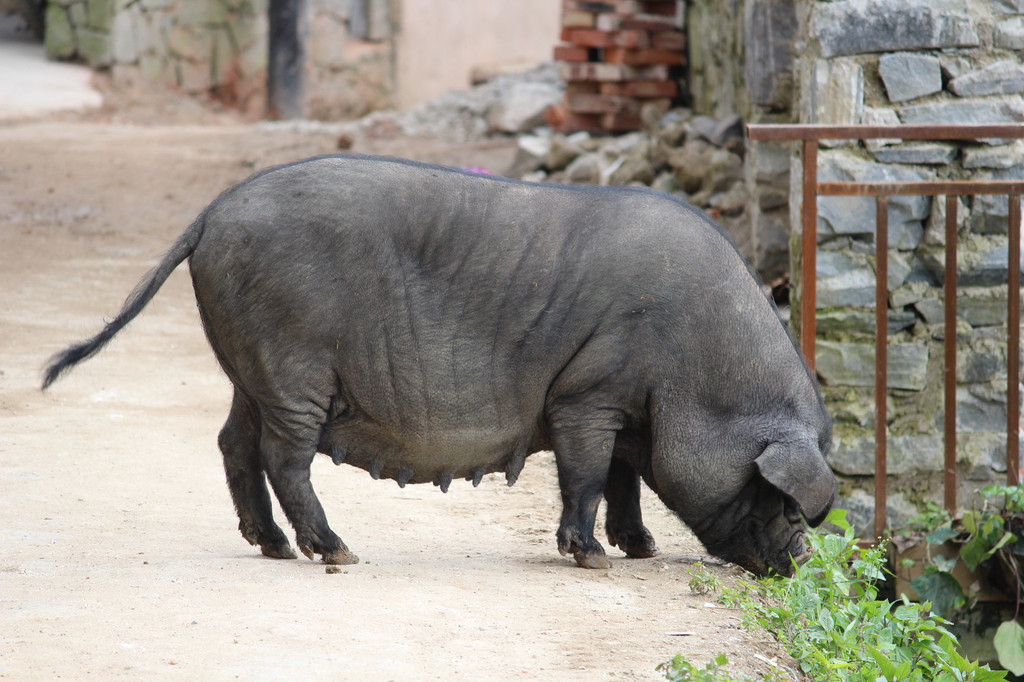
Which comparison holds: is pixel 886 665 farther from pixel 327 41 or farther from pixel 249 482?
pixel 327 41

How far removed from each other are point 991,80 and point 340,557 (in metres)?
3.57

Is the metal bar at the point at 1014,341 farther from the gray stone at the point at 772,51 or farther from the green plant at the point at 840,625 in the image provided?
the gray stone at the point at 772,51

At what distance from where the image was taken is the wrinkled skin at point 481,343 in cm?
354

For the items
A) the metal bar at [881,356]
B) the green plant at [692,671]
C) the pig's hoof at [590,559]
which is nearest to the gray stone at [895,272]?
the metal bar at [881,356]

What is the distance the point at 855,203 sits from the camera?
5.25 meters

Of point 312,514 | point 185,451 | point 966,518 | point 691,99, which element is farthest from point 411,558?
point 691,99

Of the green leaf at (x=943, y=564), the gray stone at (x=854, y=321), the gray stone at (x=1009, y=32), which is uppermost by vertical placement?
the gray stone at (x=1009, y=32)

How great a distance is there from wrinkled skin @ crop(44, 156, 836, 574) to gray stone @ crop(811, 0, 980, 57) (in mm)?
1892

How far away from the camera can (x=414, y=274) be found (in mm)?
3627

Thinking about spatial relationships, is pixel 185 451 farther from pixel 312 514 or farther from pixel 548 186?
pixel 548 186

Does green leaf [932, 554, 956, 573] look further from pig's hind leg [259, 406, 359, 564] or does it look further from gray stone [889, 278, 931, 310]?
pig's hind leg [259, 406, 359, 564]

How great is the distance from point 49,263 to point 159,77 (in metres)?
8.93

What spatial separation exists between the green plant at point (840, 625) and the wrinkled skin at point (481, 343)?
20cm

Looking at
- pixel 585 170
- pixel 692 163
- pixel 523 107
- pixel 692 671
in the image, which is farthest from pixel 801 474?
pixel 523 107
